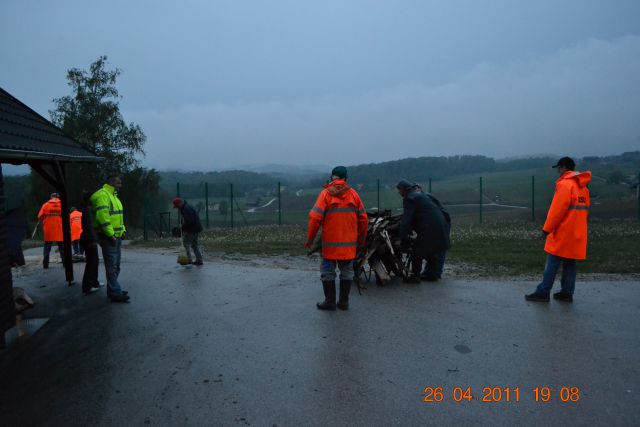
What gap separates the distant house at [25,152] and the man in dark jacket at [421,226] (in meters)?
5.22

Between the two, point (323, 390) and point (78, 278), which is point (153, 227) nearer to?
point (78, 278)

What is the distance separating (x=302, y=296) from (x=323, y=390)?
10.8ft

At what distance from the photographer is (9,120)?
6715mm

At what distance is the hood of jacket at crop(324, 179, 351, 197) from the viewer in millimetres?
6375

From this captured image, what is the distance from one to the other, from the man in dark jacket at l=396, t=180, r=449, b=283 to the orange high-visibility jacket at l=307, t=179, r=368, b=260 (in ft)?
6.43

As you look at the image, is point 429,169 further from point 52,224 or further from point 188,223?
point 52,224

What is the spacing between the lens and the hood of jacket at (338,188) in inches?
251

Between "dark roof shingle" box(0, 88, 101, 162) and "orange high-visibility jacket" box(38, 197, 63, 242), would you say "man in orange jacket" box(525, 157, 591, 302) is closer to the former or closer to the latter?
"dark roof shingle" box(0, 88, 101, 162)

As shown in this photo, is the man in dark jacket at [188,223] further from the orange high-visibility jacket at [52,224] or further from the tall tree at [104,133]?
the tall tree at [104,133]

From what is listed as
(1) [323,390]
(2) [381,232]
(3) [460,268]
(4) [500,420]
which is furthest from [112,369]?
(3) [460,268]

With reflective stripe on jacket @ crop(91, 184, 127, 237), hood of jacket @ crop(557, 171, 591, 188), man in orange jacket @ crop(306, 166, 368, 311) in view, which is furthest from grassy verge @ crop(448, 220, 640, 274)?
reflective stripe on jacket @ crop(91, 184, 127, 237)
